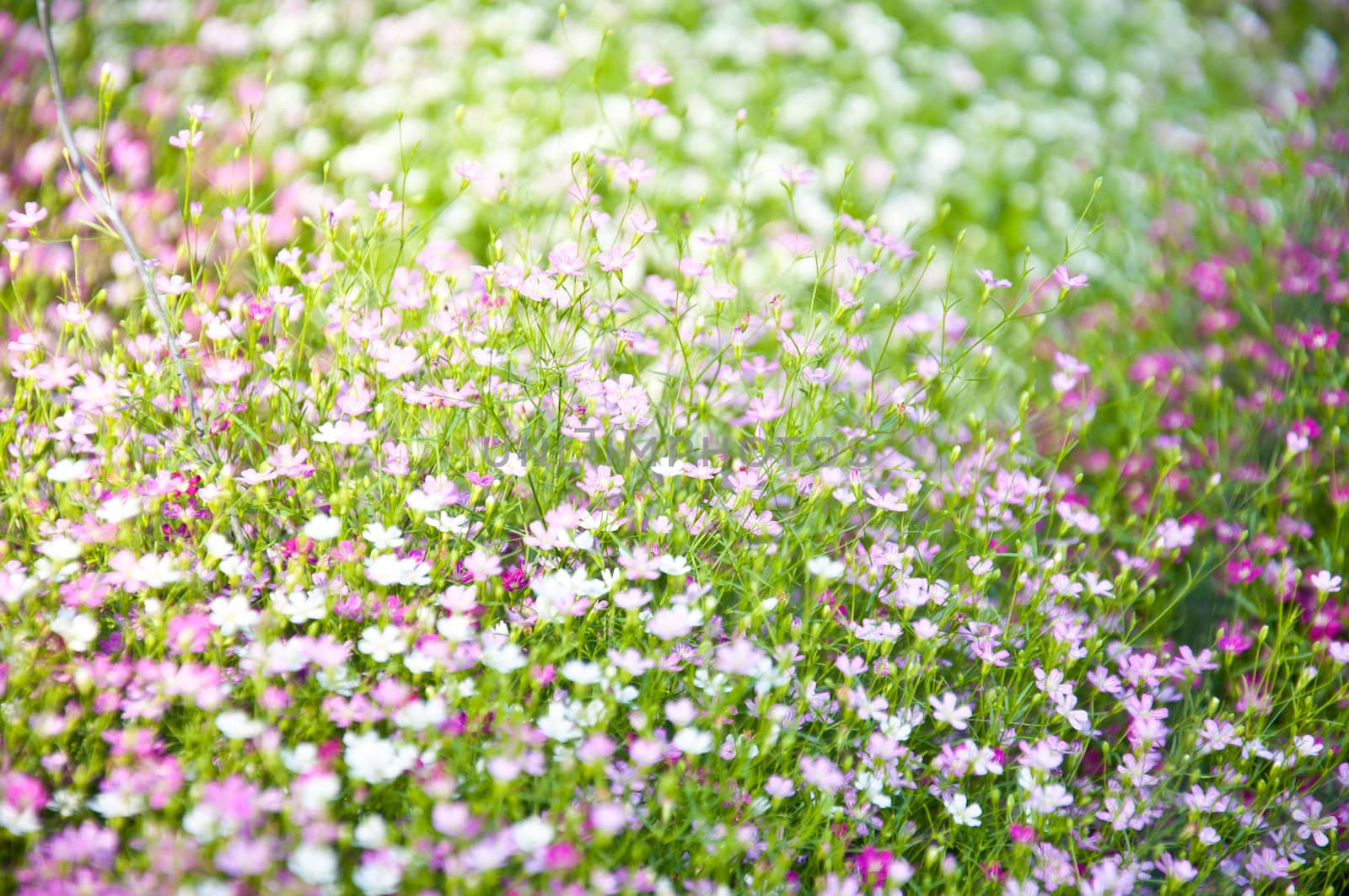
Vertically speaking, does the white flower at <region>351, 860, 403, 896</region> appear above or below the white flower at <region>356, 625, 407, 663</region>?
below

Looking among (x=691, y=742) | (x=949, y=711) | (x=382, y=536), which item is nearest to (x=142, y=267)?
(x=382, y=536)

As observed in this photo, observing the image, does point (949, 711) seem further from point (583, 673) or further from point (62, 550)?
point (62, 550)

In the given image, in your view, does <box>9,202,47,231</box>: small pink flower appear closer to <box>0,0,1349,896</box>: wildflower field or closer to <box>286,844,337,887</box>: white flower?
<box>0,0,1349,896</box>: wildflower field

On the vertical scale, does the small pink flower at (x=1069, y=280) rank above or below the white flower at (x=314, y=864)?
above

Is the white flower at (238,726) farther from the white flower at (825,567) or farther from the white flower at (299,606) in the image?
the white flower at (825,567)

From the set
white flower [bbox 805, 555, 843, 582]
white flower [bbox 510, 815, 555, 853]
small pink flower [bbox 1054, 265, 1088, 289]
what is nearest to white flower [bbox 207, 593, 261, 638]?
white flower [bbox 510, 815, 555, 853]

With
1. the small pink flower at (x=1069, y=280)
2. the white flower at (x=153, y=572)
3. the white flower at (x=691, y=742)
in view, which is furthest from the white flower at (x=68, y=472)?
the small pink flower at (x=1069, y=280)
